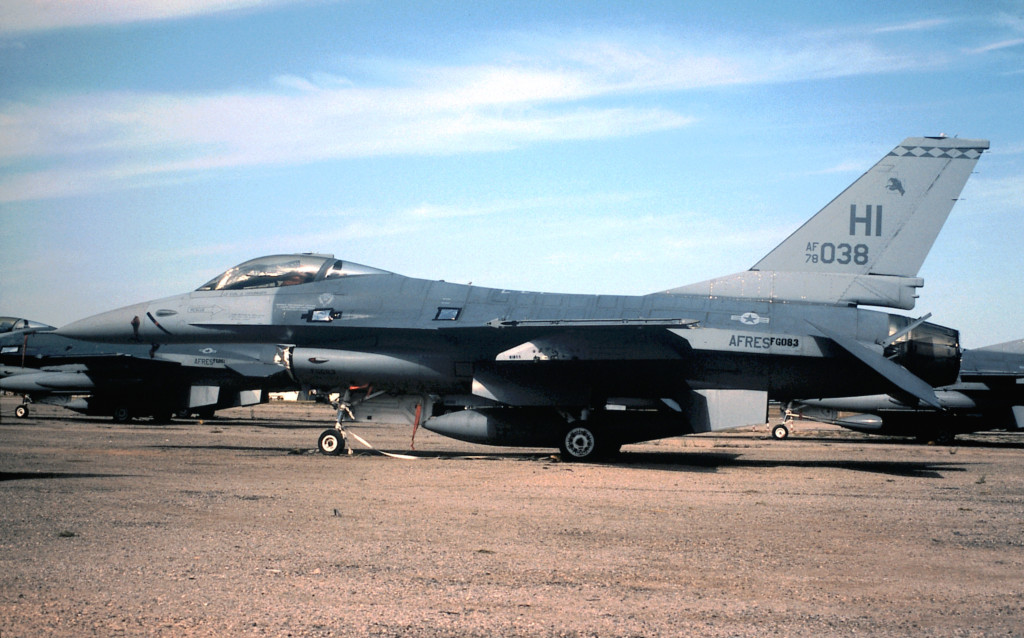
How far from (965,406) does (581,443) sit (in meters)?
15.7

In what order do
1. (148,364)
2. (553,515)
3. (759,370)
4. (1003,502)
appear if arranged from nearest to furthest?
1. (553,515)
2. (1003,502)
3. (759,370)
4. (148,364)

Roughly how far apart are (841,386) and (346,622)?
1202cm

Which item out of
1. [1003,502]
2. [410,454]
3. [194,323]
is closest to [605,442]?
[410,454]

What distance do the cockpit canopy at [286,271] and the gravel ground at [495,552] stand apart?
4.50 m

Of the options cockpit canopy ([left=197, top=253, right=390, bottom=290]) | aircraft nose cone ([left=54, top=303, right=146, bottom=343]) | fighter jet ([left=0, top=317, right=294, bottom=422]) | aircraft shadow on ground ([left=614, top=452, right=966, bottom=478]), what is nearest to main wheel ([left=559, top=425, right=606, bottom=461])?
aircraft shadow on ground ([left=614, top=452, right=966, bottom=478])

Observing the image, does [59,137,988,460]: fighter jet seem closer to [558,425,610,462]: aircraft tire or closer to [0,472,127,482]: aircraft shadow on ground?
[558,425,610,462]: aircraft tire

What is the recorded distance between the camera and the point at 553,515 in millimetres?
8500

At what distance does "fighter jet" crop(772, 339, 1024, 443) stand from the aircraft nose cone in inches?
719

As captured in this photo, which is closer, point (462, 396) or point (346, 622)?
point (346, 622)

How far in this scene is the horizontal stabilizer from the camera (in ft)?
43.5

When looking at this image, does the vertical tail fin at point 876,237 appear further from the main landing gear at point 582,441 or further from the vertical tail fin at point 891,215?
the main landing gear at point 582,441

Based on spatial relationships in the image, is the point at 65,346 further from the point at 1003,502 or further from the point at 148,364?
the point at 1003,502

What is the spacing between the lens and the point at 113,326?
53.9 ft

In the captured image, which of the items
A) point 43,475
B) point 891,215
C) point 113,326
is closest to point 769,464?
point 891,215
